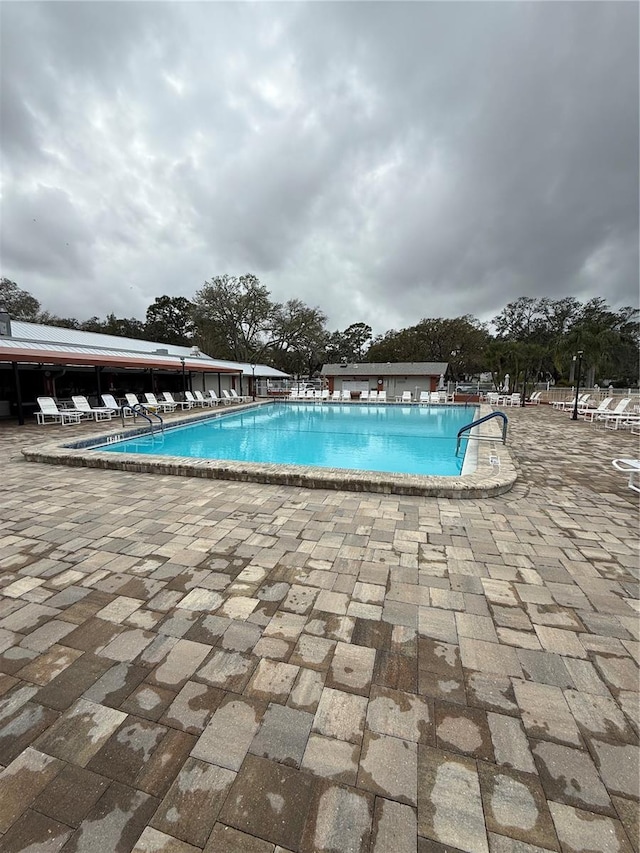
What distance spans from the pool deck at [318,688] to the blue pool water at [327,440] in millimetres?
4152

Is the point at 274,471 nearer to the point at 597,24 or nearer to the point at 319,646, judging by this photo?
the point at 319,646

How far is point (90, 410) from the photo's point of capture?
11047 millimetres

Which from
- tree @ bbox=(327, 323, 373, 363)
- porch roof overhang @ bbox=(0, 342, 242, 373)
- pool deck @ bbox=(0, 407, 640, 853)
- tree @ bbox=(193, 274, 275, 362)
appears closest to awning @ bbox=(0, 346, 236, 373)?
porch roof overhang @ bbox=(0, 342, 242, 373)

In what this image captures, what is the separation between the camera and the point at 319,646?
185cm

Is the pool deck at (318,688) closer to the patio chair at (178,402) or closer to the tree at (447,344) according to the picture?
the patio chair at (178,402)

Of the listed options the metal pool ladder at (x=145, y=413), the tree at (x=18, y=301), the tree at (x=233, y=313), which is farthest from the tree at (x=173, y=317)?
the metal pool ladder at (x=145, y=413)

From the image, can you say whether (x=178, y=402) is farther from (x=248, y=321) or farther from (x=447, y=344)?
(x=447, y=344)

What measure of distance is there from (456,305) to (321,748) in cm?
4307

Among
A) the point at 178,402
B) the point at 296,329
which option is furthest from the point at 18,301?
the point at 178,402

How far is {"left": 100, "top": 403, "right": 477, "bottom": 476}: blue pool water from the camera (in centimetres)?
802

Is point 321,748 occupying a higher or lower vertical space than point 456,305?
lower

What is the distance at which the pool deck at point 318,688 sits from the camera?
1.12 meters

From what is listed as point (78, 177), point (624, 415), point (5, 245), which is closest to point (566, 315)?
point (624, 415)

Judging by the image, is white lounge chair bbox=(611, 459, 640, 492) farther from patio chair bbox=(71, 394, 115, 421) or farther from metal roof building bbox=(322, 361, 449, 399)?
metal roof building bbox=(322, 361, 449, 399)
